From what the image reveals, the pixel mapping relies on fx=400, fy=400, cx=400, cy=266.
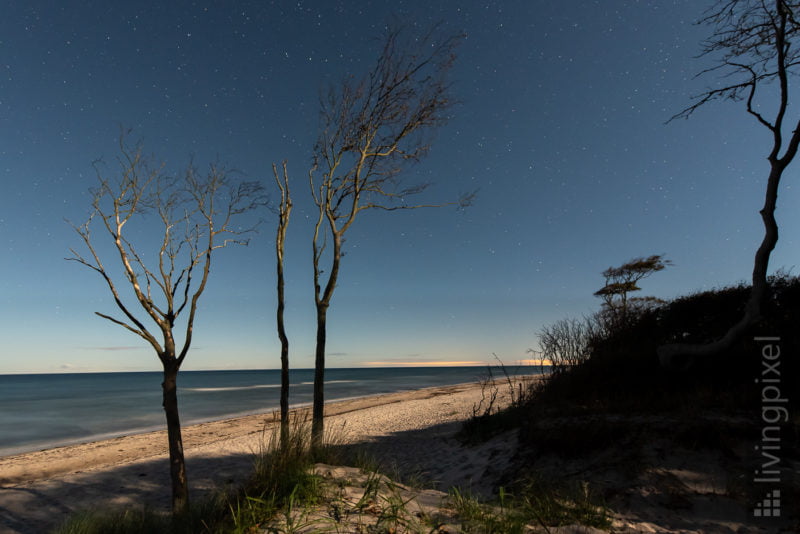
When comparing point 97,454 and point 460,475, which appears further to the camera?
point 97,454

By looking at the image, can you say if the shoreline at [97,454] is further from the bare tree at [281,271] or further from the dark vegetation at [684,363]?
the dark vegetation at [684,363]

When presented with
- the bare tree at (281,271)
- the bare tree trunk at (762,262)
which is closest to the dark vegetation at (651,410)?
the bare tree trunk at (762,262)

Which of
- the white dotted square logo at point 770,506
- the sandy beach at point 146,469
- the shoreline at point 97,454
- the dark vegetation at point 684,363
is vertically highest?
the dark vegetation at point 684,363

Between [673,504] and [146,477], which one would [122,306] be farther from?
[673,504]

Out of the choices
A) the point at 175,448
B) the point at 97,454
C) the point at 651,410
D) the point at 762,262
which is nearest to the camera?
the point at 175,448

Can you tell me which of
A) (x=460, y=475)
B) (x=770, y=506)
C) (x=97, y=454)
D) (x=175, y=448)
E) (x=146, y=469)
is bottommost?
(x=97, y=454)

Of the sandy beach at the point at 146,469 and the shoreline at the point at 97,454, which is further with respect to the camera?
the shoreline at the point at 97,454

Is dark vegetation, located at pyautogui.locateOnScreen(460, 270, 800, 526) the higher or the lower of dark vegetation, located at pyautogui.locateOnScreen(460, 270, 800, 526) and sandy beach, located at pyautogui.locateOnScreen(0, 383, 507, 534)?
the higher

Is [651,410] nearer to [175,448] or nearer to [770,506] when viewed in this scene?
[770,506]

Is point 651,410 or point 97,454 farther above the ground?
point 651,410

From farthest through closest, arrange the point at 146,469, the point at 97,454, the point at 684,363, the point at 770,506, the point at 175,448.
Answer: the point at 97,454 < the point at 146,469 < the point at 684,363 < the point at 175,448 < the point at 770,506

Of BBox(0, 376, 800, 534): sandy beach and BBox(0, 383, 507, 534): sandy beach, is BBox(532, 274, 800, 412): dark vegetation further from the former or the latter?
BBox(0, 383, 507, 534): sandy beach

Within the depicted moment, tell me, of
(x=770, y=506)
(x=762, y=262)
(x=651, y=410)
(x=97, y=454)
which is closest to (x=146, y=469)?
(x=97, y=454)

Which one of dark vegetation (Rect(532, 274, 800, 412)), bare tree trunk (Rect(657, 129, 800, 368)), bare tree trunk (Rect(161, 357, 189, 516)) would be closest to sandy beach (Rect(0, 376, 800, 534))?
bare tree trunk (Rect(161, 357, 189, 516))
